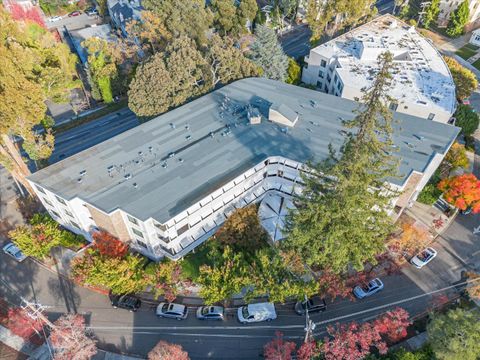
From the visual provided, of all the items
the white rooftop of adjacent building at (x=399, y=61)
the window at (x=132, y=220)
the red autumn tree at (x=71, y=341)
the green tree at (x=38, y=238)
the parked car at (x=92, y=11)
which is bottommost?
the red autumn tree at (x=71, y=341)

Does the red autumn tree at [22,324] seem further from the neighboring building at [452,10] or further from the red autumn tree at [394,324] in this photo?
the neighboring building at [452,10]

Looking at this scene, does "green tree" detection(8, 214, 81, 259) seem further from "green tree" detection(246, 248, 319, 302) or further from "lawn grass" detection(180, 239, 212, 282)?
"green tree" detection(246, 248, 319, 302)

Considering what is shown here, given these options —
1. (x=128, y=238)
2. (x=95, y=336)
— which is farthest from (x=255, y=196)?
(x=95, y=336)

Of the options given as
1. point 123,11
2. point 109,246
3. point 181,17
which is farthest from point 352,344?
point 123,11

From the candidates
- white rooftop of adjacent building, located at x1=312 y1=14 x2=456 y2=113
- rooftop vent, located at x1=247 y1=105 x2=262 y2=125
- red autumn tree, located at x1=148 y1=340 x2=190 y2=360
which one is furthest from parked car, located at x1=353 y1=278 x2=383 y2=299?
white rooftop of adjacent building, located at x1=312 y1=14 x2=456 y2=113

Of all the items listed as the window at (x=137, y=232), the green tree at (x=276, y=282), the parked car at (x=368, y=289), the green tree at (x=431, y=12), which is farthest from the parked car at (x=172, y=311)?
the green tree at (x=431, y=12)

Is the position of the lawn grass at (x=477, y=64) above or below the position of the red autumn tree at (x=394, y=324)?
above

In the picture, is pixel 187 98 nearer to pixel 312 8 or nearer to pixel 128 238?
pixel 128 238
